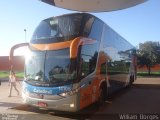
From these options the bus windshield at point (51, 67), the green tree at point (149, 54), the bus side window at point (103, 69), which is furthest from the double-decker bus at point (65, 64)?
the green tree at point (149, 54)

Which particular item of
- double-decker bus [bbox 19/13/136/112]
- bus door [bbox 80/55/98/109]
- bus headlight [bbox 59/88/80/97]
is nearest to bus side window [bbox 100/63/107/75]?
double-decker bus [bbox 19/13/136/112]

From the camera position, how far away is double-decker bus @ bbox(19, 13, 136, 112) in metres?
10.3

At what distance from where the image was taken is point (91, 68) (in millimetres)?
11484

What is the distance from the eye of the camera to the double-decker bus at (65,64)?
10289 mm

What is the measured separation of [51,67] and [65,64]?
1.82 feet

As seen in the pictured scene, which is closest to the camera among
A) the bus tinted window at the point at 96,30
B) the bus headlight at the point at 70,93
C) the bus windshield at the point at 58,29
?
the bus headlight at the point at 70,93

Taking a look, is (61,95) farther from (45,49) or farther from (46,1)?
(46,1)

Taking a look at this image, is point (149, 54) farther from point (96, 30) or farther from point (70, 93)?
point (70, 93)

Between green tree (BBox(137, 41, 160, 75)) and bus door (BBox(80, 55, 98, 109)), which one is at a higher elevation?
green tree (BBox(137, 41, 160, 75))

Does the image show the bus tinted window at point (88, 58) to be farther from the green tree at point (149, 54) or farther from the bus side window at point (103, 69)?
the green tree at point (149, 54)

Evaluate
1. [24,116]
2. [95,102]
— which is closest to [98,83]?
[95,102]

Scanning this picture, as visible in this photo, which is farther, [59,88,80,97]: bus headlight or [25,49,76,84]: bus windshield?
[25,49,76,84]: bus windshield

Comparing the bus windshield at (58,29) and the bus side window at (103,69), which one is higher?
the bus windshield at (58,29)

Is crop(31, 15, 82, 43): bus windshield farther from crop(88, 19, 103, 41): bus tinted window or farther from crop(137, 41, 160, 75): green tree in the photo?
crop(137, 41, 160, 75): green tree
